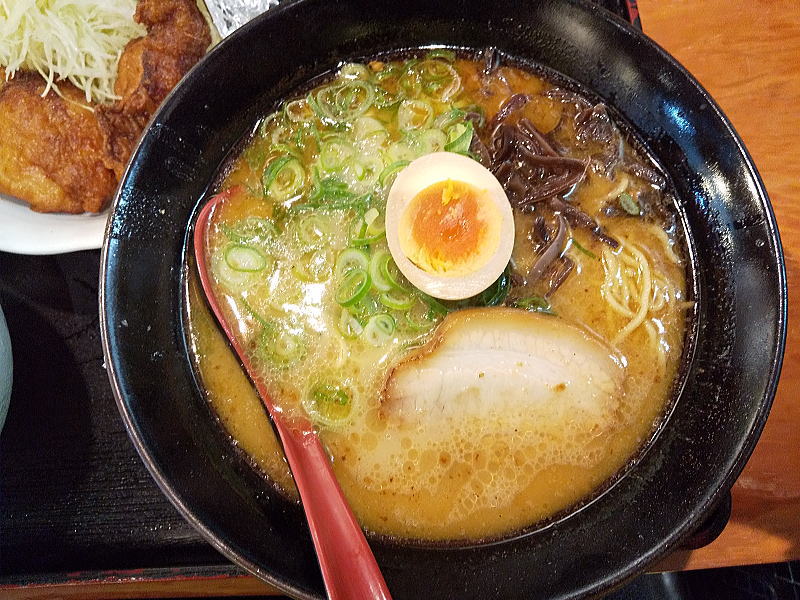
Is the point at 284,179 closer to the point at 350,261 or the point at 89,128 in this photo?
the point at 350,261

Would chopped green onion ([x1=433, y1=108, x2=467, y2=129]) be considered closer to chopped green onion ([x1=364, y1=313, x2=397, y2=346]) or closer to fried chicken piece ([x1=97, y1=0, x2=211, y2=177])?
chopped green onion ([x1=364, y1=313, x2=397, y2=346])

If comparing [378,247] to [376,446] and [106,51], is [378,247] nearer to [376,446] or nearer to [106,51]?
[376,446]

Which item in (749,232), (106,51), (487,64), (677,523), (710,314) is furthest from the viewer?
(106,51)

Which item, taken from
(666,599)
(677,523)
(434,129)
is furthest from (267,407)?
(666,599)

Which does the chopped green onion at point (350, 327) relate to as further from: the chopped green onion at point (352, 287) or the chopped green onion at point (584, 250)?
the chopped green onion at point (584, 250)

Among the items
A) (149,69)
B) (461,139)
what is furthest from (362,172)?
(149,69)

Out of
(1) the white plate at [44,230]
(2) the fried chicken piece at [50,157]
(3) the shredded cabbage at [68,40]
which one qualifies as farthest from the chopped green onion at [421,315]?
(3) the shredded cabbage at [68,40]
